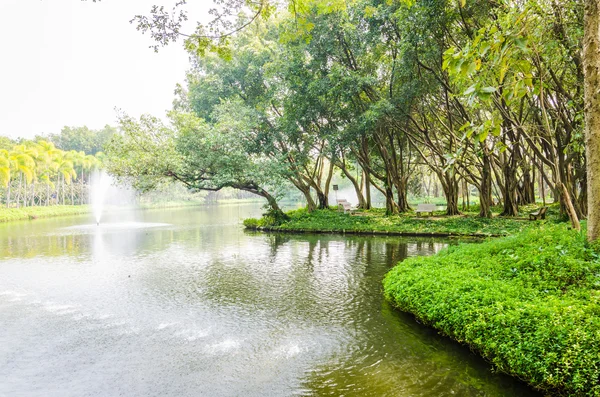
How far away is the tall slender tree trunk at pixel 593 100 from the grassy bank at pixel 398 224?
10.2m

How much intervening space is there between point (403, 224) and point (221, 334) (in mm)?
15007

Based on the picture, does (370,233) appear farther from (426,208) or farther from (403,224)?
(426,208)

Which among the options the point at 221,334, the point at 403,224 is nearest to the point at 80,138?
the point at 403,224

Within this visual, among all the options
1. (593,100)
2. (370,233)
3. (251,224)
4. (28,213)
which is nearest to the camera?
(593,100)

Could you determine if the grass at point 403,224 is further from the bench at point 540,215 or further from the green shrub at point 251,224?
the bench at point 540,215

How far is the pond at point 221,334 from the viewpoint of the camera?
17.3ft

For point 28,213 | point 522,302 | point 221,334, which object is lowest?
point 221,334

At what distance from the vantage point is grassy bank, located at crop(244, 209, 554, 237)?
18.0m

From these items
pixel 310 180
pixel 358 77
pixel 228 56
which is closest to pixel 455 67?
pixel 228 56

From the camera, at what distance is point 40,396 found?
5039 mm

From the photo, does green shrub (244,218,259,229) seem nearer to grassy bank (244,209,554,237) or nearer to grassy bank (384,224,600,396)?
grassy bank (244,209,554,237)

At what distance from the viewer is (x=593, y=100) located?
22.2 ft

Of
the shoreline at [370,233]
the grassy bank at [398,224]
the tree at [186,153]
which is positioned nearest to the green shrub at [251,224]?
the grassy bank at [398,224]

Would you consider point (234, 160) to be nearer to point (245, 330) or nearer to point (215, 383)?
point (245, 330)
